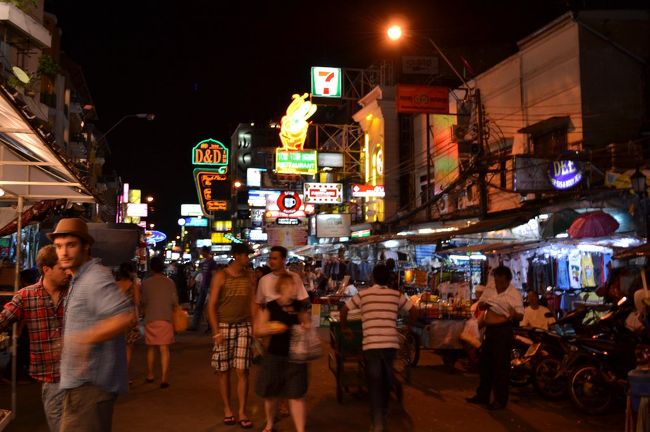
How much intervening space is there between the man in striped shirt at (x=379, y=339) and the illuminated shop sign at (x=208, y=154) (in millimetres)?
41926

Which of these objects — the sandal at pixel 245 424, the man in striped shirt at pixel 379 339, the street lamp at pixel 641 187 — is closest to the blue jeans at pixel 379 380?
the man in striped shirt at pixel 379 339

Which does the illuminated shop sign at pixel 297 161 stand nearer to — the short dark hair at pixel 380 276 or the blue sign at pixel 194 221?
the short dark hair at pixel 380 276

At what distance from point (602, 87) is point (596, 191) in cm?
471

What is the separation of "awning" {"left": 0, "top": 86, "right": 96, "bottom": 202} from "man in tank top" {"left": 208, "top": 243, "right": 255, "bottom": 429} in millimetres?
2185

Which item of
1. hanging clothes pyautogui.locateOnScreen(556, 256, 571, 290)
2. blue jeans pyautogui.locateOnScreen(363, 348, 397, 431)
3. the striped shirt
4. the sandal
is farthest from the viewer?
hanging clothes pyautogui.locateOnScreen(556, 256, 571, 290)

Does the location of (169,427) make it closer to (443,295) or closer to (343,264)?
(443,295)

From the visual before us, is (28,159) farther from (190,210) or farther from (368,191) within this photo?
(190,210)

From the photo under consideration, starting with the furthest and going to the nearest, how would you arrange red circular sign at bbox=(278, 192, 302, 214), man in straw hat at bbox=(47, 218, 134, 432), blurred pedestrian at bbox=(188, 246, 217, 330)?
red circular sign at bbox=(278, 192, 302, 214) → blurred pedestrian at bbox=(188, 246, 217, 330) → man in straw hat at bbox=(47, 218, 134, 432)

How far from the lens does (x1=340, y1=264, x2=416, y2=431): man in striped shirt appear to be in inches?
275

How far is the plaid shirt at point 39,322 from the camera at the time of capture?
5074 mm

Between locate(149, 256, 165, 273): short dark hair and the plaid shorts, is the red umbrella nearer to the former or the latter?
the plaid shorts

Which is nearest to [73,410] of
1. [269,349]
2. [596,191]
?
[269,349]

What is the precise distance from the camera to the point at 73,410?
3.73m

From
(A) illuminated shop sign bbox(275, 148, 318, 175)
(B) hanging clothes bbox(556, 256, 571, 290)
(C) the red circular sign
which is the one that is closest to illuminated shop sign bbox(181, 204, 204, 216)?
(C) the red circular sign
